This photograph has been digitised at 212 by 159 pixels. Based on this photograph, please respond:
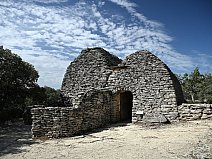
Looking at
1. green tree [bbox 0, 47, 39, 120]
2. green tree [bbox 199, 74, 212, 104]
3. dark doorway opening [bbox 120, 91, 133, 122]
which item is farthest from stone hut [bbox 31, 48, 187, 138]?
green tree [bbox 199, 74, 212, 104]

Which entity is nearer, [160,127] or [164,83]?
[160,127]

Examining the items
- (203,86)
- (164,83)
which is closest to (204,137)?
(164,83)

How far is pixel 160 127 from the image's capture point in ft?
33.2

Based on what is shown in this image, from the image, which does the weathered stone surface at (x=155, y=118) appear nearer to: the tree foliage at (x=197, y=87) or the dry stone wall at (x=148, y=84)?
the dry stone wall at (x=148, y=84)

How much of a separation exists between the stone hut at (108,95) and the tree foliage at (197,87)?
13.8m

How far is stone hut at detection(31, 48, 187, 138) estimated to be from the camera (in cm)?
902

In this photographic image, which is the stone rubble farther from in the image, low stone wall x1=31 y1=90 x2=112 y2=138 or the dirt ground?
the dirt ground

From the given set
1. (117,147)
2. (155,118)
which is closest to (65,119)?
(117,147)

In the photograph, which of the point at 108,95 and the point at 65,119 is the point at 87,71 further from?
the point at 65,119

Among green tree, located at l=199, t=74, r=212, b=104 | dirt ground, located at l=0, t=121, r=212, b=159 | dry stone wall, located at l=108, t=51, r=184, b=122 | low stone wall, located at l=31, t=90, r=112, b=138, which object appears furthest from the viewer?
green tree, located at l=199, t=74, r=212, b=104

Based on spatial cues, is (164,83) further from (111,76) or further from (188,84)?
(188,84)

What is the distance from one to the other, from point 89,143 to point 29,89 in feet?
27.7

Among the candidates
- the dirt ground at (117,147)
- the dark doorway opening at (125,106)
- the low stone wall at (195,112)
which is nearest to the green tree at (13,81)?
the dirt ground at (117,147)

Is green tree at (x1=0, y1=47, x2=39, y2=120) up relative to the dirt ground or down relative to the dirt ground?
up
